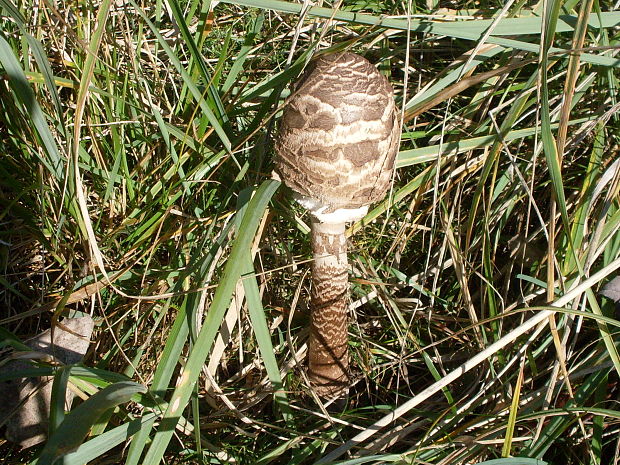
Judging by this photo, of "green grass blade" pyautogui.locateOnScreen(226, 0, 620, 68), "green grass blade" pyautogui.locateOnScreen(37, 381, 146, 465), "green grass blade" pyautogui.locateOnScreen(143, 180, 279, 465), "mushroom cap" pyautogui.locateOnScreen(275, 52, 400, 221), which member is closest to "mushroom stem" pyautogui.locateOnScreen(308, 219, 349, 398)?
"mushroom cap" pyautogui.locateOnScreen(275, 52, 400, 221)

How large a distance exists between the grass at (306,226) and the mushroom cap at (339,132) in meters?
0.13

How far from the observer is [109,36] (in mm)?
2148

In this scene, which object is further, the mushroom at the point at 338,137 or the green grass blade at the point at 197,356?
the mushroom at the point at 338,137

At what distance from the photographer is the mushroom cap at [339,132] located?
1.49m

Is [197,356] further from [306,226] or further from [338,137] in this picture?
[306,226]

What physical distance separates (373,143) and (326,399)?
1.11 metres

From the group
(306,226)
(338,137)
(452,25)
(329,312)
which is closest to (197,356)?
(338,137)

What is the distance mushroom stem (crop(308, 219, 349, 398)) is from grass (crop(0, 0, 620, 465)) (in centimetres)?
10

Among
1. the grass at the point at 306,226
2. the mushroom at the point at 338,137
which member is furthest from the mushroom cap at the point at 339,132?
the grass at the point at 306,226

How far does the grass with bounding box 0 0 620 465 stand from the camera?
5.99ft

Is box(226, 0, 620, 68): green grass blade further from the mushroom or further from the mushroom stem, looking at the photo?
the mushroom stem

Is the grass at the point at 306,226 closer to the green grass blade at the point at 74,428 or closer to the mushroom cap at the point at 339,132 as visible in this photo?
the mushroom cap at the point at 339,132

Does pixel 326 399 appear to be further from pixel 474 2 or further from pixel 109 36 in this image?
pixel 474 2

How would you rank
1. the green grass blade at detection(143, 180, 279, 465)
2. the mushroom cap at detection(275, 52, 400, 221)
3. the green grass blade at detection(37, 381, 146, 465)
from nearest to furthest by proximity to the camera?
the green grass blade at detection(37, 381, 146, 465)
the green grass blade at detection(143, 180, 279, 465)
the mushroom cap at detection(275, 52, 400, 221)
